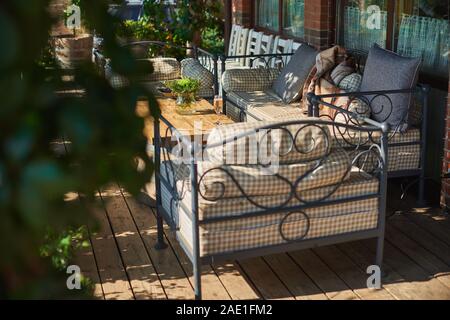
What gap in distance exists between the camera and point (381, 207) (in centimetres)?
363

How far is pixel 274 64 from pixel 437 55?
271cm

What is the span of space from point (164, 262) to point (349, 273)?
112 centimetres

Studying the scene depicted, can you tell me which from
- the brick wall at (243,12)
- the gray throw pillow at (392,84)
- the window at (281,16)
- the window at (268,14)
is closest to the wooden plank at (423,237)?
the gray throw pillow at (392,84)

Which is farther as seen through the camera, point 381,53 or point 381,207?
point 381,53

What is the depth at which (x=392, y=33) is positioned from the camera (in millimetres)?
5773

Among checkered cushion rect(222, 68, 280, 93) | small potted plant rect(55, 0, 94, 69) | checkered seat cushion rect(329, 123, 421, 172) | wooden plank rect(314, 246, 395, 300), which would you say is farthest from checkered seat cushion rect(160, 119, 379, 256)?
checkered cushion rect(222, 68, 280, 93)

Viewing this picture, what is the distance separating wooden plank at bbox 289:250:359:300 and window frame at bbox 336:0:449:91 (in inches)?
75.7

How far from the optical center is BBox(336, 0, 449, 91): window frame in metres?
5.18

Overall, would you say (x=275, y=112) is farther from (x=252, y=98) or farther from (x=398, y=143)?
(x=398, y=143)

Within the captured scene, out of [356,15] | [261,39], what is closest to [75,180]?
[356,15]

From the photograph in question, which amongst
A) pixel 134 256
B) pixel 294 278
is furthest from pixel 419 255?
pixel 134 256
